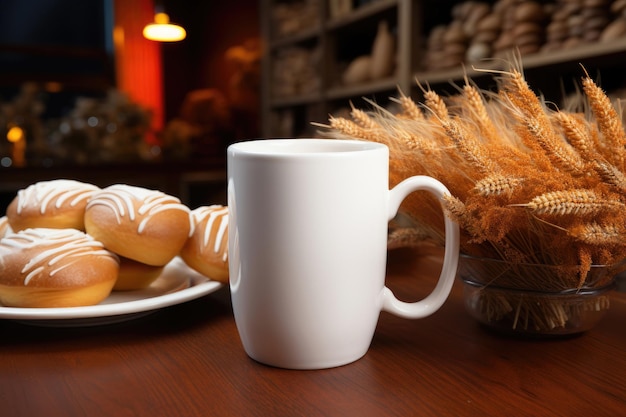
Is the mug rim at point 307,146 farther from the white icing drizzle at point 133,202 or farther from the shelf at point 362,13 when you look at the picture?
the shelf at point 362,13

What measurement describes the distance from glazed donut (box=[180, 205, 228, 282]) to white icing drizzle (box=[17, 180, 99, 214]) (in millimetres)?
124

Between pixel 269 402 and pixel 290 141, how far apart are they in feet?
0.69

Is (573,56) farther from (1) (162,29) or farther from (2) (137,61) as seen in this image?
(2) (137,61)

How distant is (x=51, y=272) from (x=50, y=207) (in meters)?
0.12

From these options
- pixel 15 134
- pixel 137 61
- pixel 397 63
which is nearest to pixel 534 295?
pixel 397 63

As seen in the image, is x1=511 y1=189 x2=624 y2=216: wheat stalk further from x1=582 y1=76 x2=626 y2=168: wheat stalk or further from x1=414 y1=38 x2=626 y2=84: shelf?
x1=414 y1=38 x2=626 y2=84: shelf

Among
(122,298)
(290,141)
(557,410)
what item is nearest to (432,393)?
(557,410)

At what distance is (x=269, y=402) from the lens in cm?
38

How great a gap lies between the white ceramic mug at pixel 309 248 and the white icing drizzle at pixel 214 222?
0.13m

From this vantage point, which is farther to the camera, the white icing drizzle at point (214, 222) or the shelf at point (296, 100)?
the shelf at point (296, 100)

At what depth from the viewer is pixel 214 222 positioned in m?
0.60

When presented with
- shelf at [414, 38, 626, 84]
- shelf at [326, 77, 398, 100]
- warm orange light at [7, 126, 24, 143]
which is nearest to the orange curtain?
warm orange light at [7, 126, 24, 143]

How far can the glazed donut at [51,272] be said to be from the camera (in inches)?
20.1

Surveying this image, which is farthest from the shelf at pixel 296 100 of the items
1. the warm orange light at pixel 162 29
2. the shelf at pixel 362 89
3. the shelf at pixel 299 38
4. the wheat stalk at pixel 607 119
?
the wheat stalk at pixel 607 119
